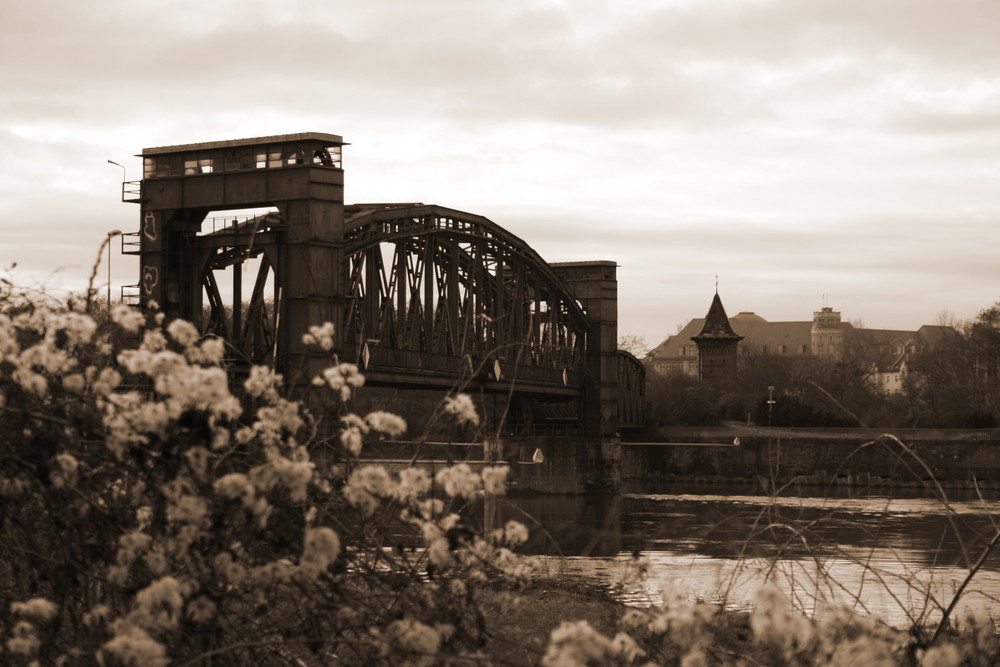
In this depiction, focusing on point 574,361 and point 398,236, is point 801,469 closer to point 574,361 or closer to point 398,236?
point 574,361

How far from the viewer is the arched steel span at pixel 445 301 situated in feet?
159

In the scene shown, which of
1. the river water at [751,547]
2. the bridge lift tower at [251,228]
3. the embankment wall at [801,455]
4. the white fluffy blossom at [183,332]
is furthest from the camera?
the embankment wall at [801,455]

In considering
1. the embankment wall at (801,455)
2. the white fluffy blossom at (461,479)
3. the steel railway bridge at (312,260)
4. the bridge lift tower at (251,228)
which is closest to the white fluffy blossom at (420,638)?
the white fluffy blossom at (461,479)

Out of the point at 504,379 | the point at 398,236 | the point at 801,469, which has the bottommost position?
the point at 801,469

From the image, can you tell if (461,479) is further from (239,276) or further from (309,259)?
(239,276)

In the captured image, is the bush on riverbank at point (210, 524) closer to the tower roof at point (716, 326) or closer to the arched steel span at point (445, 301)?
the arched steel span at point (445, 301)

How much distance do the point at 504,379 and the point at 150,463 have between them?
181ft

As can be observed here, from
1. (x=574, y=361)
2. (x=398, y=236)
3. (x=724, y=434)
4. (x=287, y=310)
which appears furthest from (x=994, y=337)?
(x=287, y=310)

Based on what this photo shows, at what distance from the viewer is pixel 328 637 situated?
23.1ft

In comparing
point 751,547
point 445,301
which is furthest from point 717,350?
point 751,547

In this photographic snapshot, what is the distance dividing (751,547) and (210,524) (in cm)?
2538

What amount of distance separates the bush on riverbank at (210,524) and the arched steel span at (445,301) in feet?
98.5

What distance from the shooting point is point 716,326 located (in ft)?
566

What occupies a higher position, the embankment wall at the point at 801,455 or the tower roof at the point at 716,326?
the tower roof at the point at 716,326
